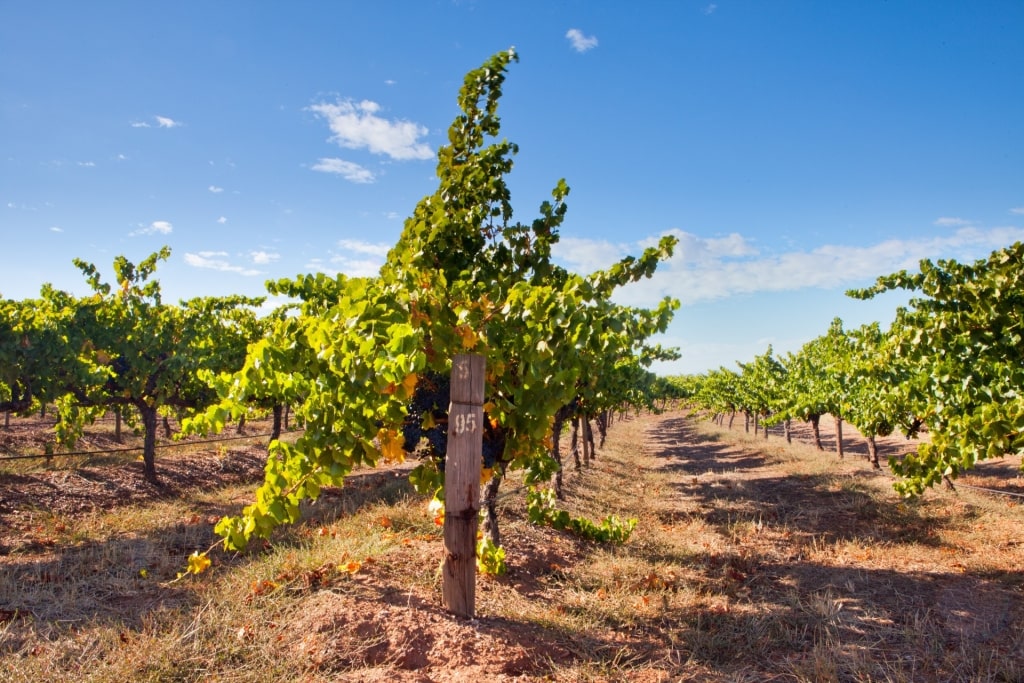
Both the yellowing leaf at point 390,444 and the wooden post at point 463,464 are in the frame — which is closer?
the wooden post at point 463,464

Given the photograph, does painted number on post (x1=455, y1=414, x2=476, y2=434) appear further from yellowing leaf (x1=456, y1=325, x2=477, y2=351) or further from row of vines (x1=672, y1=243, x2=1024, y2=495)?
row of vines (x1=672, y1=243, x2=1024, y2=495)

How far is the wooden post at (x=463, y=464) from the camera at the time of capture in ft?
12.8

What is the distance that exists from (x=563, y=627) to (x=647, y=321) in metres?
2.94

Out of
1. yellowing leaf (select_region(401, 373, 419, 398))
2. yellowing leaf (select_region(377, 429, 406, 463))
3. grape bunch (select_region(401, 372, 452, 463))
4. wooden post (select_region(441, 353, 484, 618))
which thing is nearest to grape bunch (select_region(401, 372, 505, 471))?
grape bunch (select_region(401, 372, 452, 463))

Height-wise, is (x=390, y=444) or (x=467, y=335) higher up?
(x=467, y=335)

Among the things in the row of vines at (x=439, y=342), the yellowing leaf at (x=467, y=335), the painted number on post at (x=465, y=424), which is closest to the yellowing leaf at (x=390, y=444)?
the row of vines at (x=439, y=342)

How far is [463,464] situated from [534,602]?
2.41 m

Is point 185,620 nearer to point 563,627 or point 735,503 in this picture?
point 563,627

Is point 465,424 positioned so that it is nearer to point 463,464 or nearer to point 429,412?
point 463,464

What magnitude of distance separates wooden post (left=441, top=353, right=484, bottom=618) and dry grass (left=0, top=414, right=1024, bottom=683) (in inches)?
22.9

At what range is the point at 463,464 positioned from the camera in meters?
3.97

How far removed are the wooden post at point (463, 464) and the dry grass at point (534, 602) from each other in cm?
58

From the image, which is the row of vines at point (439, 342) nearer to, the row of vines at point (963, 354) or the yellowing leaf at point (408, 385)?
the yellowing leaf at point (408, 385)

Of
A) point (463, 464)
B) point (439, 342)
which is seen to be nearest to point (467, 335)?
point (439, 342)
